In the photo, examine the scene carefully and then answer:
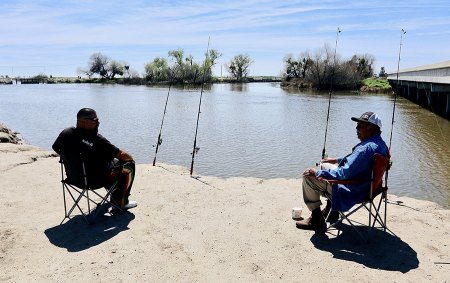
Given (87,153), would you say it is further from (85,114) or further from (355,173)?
(355,173)

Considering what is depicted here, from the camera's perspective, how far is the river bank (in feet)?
15.1

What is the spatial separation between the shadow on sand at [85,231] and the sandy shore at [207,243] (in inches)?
0.5

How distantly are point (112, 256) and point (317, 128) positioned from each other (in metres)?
20.0

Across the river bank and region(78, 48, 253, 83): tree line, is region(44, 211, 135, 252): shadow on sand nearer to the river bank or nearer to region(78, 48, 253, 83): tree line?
the river bank

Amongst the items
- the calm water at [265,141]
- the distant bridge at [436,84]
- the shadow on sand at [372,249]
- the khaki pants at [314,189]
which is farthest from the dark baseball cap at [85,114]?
the distant bridge at [436,84]

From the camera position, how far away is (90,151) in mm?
5734

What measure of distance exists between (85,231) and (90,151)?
3.60 ft

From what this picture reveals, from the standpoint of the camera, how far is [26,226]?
593cm

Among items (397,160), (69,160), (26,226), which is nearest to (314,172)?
(69,160)

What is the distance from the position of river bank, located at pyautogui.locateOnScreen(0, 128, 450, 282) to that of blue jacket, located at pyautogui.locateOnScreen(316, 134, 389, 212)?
60 cm

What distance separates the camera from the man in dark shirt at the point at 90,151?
565cm

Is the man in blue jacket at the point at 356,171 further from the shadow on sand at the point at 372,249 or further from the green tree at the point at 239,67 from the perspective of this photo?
the green tree at the point at 239,67

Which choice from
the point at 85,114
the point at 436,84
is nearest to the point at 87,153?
the point at 85,114

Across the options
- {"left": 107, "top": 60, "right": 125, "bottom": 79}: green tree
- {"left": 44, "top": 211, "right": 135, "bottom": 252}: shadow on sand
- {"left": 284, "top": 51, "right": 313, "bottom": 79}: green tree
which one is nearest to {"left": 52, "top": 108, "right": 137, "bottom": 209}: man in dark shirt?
{"left": 44, "top": 211, "right": 135, "bottom": 252}: shadow on sand
